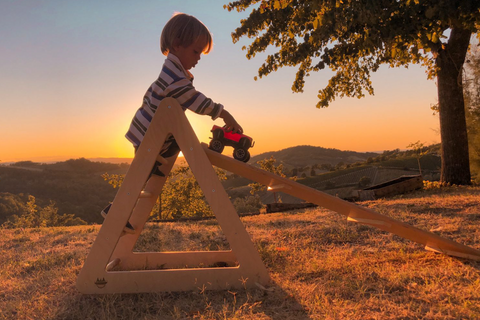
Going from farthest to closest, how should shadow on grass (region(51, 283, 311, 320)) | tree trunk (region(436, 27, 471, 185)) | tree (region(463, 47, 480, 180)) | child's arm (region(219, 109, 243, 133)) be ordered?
tree (region(463, 47, 480, 180)) < tree trunk (region(436, 27, 471, 185)) < child's arm (region(219, 109, 243, 133)) < shadow on grass (region(51, 283, 311, 320))

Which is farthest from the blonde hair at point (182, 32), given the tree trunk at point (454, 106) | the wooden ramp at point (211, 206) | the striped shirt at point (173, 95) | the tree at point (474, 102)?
the tree at point (474, 102)

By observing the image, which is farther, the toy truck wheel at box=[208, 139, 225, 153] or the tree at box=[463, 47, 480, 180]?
the tree at box=[463, 47, 480, 180]

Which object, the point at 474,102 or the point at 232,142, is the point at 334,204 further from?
the point at 474,102

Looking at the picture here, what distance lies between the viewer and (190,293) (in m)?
2.57

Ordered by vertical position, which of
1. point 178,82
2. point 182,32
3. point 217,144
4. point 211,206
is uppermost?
point 182,32

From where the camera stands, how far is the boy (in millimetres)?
2684

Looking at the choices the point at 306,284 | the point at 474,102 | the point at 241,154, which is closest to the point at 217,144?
the point at 241,154

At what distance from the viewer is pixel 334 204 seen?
2.87m

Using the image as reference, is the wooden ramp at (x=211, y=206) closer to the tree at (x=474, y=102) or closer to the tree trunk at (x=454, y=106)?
the tree trunk at (x=454, y=106)

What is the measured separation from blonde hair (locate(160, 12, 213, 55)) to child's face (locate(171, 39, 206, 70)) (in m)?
0.03

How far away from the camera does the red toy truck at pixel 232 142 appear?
3.65 meters

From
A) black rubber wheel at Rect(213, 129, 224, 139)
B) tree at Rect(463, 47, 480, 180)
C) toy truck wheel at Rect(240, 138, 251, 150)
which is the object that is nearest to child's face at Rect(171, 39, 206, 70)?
black rubber wheel at Rect(213, 129, 224, 139)

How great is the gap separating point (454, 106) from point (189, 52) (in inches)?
382

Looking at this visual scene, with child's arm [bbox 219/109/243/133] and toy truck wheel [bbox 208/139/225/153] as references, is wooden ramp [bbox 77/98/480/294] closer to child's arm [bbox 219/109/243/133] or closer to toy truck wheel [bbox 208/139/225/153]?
child's arm [bbox 219/109/243/133]
